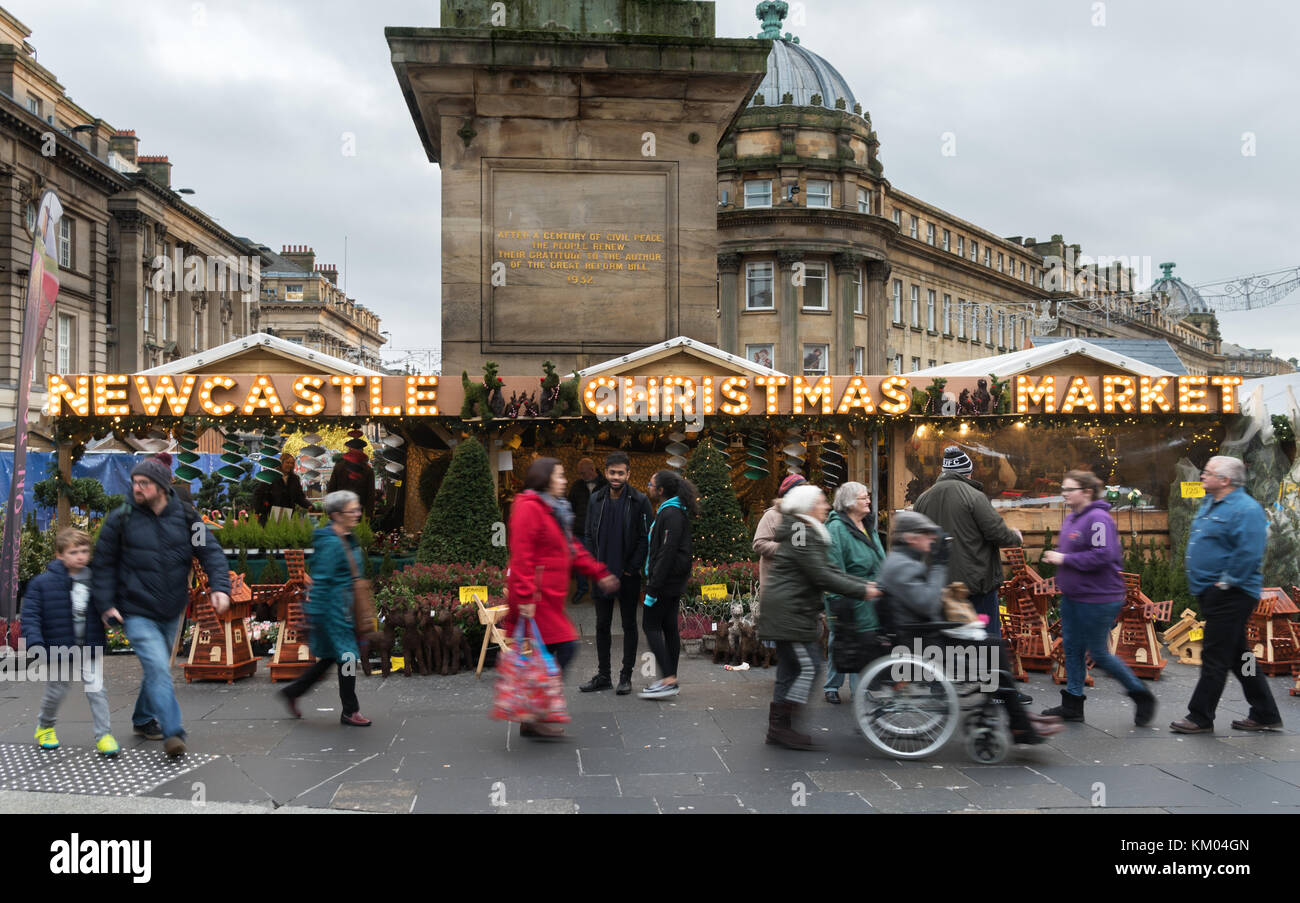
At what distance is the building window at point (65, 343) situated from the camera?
4366cm

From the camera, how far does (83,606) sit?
6867mm

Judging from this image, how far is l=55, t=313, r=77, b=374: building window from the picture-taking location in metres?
43.7

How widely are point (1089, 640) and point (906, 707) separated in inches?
66.9

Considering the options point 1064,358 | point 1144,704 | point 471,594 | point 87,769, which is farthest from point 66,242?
point 1144,704

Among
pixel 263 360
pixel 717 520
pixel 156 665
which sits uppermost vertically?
pixel 263 360

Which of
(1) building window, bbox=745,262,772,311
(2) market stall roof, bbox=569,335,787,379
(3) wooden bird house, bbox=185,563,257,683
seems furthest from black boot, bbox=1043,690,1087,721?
(1) building window, bbox=745,262,772,311

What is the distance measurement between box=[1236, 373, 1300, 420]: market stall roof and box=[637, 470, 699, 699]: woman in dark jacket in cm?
867

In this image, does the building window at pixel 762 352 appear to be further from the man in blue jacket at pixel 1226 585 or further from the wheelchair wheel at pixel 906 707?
the wheelchair wheel at pixel 906 707

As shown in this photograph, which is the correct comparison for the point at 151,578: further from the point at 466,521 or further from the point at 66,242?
the point at 66,242

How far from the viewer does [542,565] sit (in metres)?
6.98

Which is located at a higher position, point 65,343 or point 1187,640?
point 65,343

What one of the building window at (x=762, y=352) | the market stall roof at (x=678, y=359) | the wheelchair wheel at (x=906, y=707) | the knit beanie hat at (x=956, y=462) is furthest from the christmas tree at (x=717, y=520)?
the building window at (x=762, y=352)

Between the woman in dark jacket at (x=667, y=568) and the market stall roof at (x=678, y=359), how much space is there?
5109 mm
